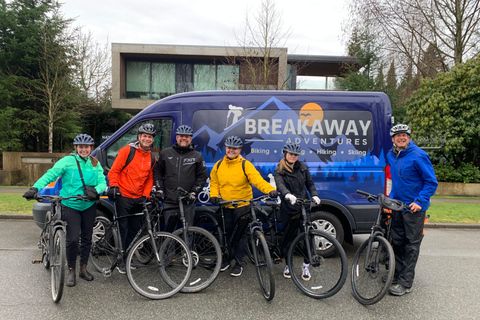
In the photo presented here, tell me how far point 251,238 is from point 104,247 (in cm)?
203

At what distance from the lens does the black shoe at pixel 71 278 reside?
397cm

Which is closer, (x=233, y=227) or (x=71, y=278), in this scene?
(x=71, y=278)

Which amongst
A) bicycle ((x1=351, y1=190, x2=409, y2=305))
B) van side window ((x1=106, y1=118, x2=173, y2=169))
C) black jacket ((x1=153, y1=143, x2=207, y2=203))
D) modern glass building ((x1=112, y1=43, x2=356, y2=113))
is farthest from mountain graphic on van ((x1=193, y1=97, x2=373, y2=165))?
modern glass building ((x1=112, y1=43, x2=356, y2=113))

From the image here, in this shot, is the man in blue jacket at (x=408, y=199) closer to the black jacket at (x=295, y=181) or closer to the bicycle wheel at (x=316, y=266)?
the bicycle wheel at (x=316, y=266)

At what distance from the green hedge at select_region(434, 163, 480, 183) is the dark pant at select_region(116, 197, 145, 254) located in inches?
523

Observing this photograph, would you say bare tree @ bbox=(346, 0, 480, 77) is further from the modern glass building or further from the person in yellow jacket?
the person in yellow jacket

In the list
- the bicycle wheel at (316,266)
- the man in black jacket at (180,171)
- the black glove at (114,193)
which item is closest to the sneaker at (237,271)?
the bicycle wheel at (316,266)

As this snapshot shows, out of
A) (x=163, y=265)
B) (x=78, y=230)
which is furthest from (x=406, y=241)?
(x=78, y=230)

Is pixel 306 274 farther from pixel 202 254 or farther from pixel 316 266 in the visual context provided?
pixel 202 254

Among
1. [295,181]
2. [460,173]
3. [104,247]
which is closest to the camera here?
[295,181]

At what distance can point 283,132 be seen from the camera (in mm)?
4992

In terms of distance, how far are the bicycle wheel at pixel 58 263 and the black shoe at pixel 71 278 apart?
33 cm

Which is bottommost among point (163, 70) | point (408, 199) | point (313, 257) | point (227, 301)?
point (227, 301)

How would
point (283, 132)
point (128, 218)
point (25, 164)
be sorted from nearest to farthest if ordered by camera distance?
point (128, 218), point (283, 132), point (25, 164)
